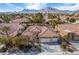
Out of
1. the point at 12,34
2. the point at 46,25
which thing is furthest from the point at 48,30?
the point at 12,34

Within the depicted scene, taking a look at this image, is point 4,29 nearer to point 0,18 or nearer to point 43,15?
point 0,18

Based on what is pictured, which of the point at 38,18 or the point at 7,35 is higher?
the point at 38,18

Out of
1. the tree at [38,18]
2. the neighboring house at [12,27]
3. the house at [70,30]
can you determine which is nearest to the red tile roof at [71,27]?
the house at [70,30]

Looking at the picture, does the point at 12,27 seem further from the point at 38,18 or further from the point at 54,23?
the point at 54,23

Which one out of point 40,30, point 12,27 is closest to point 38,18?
point 40,30

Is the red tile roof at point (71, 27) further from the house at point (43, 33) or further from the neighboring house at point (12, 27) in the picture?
the neighboring house at point (12, 27)

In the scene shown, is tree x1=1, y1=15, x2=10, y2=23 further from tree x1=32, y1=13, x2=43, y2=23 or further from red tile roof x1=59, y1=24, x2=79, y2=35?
red tile roof x1=59, y1=24, x2=79, y2=35
